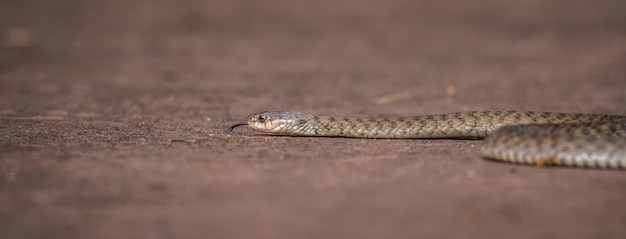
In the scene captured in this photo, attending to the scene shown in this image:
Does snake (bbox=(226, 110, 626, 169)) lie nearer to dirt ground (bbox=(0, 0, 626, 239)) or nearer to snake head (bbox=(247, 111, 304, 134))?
snake head (bbox=(247, 111, 304, 134))

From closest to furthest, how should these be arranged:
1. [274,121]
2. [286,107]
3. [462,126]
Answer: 1. [462,126]
2. [274,121]
3. [286,107]

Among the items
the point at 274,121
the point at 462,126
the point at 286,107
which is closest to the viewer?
the point at 462,126

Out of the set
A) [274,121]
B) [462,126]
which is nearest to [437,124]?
[462,126]

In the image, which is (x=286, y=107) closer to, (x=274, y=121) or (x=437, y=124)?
(x=274, y=121)

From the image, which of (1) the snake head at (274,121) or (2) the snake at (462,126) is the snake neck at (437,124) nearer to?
(2) the snake at (462,126)

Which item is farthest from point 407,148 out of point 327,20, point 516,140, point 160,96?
point 327,20

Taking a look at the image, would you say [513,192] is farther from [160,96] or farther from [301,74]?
[301,74]

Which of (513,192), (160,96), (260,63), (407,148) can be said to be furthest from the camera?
(260,63)
